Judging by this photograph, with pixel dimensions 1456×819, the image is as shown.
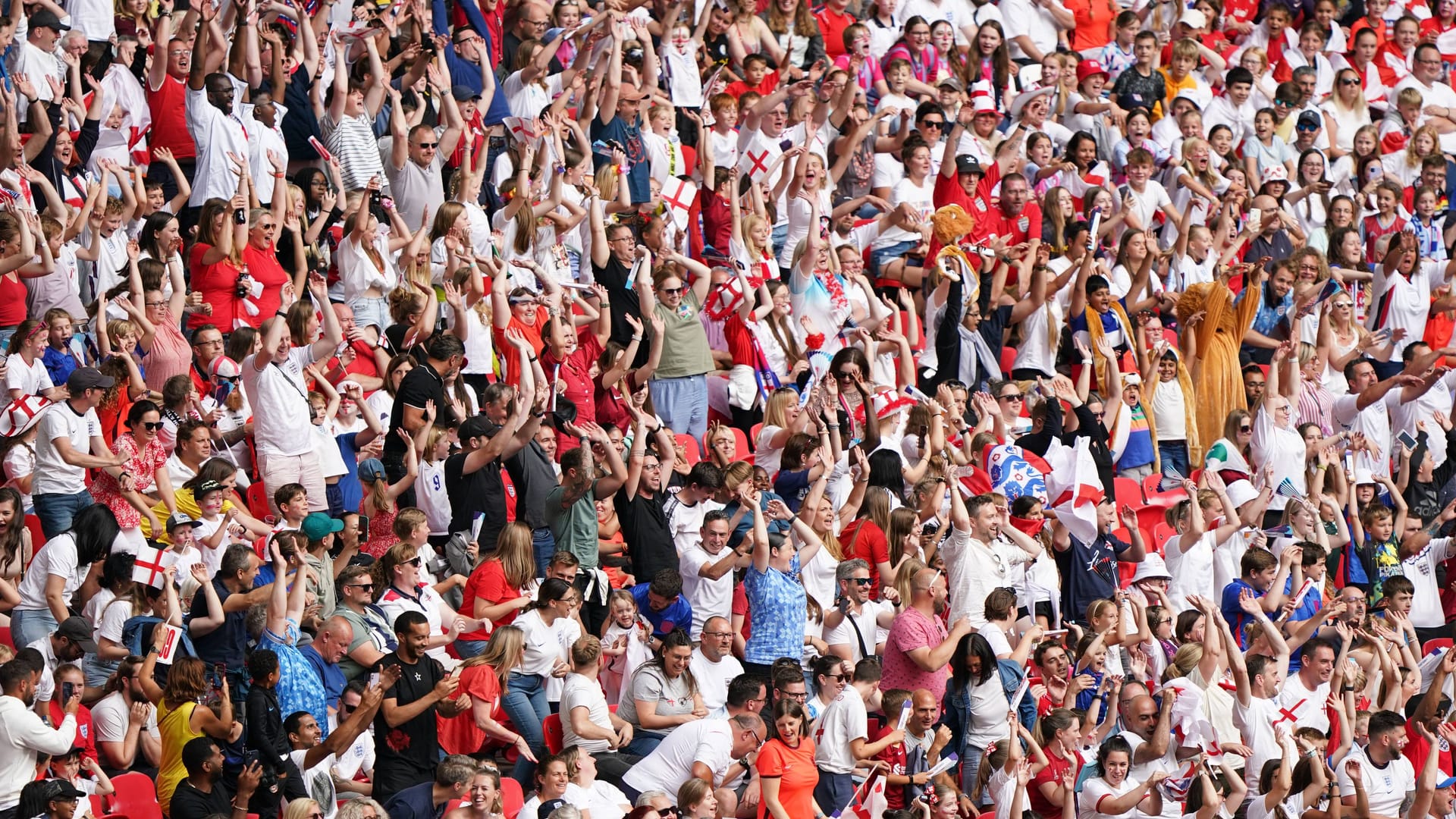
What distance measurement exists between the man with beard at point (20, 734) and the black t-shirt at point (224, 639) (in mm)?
1031

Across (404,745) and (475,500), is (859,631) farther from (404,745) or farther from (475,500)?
(404,745)

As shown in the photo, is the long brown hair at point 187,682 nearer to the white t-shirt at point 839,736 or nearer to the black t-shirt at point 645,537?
the black t-shirt at point 645,537

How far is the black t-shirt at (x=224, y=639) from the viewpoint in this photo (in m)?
11.3

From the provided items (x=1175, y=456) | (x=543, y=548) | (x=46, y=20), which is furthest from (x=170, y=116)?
(x=1175, y=456)

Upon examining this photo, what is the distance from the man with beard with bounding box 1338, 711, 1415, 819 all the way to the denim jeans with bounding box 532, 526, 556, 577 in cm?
421

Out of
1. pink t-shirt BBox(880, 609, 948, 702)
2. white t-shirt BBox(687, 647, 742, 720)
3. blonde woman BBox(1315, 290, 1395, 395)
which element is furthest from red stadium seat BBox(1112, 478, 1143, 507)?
white t-shirt BBox(687, 647, 742, 720)

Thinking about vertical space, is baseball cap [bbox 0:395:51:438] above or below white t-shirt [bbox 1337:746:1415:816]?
above

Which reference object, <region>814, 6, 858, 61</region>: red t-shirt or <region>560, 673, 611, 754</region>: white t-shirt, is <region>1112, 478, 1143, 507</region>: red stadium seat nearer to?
<region>560, 673, 611, 754</region>: white t-shirt

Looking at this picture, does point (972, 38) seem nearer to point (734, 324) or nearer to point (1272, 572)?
point (734, 324)

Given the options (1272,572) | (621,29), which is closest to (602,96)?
(621,29)

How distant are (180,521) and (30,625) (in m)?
0.92

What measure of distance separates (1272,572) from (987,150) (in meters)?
4.73

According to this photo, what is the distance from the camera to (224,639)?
11.4 m

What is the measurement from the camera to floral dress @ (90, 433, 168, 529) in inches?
472
